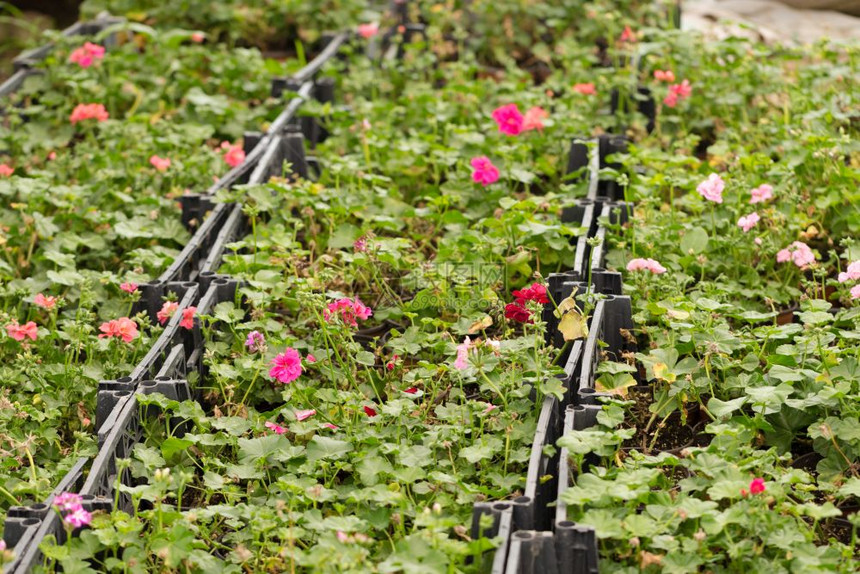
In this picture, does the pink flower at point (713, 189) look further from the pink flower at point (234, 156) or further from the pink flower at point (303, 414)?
the pink flower at point (234, 156)

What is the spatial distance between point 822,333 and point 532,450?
0.82 metres

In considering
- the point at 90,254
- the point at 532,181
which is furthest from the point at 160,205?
the point at 532,181

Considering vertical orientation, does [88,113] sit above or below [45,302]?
above

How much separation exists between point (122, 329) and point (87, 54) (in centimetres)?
232

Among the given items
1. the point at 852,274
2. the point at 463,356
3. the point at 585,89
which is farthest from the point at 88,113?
the point at 852,274

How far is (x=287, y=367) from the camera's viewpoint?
9.69 feet

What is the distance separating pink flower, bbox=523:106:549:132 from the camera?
14.3ft

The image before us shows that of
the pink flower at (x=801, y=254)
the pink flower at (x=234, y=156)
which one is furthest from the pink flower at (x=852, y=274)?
the pink flower at (x=234, y=156)

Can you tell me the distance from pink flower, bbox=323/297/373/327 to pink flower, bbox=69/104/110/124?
6.48 feet

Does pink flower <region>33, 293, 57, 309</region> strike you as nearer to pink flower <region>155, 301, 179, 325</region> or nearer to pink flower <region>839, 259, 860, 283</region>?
pink flower <region>155, 301, 179, 325</region>

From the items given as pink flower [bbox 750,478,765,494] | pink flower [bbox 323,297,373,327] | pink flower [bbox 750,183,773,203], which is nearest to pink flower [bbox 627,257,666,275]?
pink flower [bbox 750,183,773,203]

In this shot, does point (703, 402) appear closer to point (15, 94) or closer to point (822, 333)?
point (822, 333)

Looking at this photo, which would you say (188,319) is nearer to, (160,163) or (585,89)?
(160,163)

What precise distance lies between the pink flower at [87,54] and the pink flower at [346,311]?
8.06 feet
